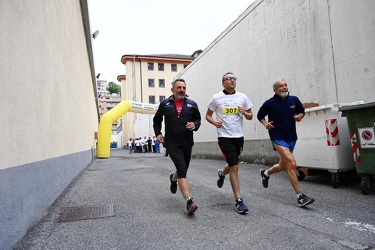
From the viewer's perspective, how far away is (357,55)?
6.38 metres

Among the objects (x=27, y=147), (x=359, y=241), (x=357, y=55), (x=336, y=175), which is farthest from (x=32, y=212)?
(x=357, y=55)

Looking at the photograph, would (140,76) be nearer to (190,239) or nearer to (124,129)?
(124,129)

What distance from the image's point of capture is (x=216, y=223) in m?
3.60

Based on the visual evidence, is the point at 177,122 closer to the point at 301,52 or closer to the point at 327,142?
the point at 327,142

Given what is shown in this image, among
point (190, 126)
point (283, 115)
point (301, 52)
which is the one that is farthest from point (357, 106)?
point (301, 52)

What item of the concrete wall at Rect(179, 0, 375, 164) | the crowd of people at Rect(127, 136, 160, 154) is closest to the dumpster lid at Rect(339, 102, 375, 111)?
the concrete wall at Rect(179, 0, 375, 164)

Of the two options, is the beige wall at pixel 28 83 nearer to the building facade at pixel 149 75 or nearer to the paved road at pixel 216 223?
the paved road at pixel 216 223

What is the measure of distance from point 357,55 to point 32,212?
660 centimetres

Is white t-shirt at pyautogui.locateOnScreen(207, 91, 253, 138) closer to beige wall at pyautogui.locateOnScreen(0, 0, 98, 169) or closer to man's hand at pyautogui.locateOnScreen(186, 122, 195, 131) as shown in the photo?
man's hand at pyautogui.locateOnScreen(186, 122, 195, 131)

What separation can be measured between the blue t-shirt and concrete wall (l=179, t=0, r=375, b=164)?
252 cm

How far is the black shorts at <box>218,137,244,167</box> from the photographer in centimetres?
434

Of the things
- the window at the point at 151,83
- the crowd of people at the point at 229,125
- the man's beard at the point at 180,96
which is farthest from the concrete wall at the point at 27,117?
the window at the point at 151,83

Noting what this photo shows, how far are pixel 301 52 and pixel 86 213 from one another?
270 inches

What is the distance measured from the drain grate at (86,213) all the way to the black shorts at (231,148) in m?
1.79
